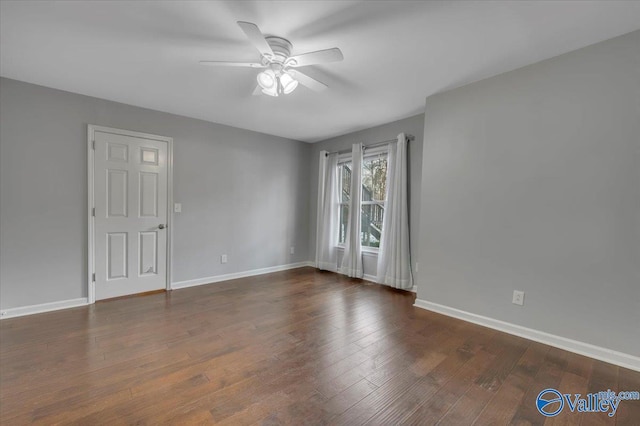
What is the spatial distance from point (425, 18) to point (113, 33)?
7.35 feet

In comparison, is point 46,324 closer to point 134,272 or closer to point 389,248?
point 134,272

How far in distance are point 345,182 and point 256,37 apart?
3.25 metres

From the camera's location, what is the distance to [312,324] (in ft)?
8.54

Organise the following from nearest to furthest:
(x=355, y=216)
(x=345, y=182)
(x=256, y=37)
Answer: (x=256, y=37) → (x=355, y=216) → (x=345, y=182)

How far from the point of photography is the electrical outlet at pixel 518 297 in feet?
7.76

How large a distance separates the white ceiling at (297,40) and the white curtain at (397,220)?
89 centimetres

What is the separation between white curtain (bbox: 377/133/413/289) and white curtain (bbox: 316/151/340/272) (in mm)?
1138

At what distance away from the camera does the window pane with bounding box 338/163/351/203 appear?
185 inches

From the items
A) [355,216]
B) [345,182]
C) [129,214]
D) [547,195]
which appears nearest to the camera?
[547,195]

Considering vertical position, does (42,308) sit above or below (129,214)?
below

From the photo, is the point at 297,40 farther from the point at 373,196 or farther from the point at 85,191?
the point at 85,191

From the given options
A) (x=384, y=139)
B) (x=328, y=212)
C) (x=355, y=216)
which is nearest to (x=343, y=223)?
(x=328, y=212)

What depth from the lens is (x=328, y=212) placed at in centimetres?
477

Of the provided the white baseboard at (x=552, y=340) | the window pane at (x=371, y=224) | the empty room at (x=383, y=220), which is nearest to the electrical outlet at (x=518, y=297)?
the empty room at (x=383, y=220)
